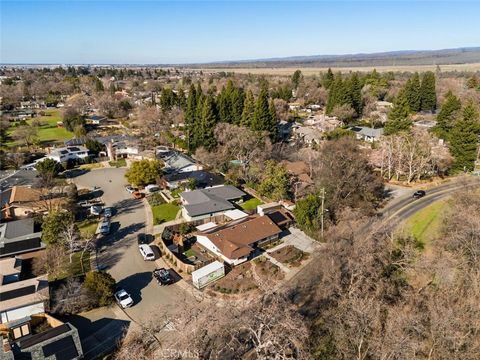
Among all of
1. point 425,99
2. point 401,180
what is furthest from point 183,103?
point 425,99

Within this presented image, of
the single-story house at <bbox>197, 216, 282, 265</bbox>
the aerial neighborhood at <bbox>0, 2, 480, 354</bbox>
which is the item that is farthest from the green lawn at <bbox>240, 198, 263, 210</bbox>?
the single-story house at <bbox>197, 216, 282, 265</bbox>

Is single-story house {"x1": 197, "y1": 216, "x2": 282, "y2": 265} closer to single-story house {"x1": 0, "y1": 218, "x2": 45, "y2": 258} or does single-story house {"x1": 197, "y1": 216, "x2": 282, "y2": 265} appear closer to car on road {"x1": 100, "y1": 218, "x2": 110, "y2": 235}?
car on road {"x1": 100, "y1": 218, "x2": 110, "y2": 235}

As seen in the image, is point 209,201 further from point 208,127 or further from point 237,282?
point 208,127

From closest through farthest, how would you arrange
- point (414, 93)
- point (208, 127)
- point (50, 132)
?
point (208, 127)
point (414, 93)
point (50, 132)

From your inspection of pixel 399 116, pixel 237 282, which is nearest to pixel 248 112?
pixel 399 116

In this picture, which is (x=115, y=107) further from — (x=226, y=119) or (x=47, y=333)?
(x=47, y=333)

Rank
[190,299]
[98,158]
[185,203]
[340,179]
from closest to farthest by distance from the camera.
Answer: [190,299]
[340,179]
[185,203]
[98,158]

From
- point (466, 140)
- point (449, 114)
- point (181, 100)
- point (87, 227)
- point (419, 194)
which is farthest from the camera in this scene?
point (181, 100)
